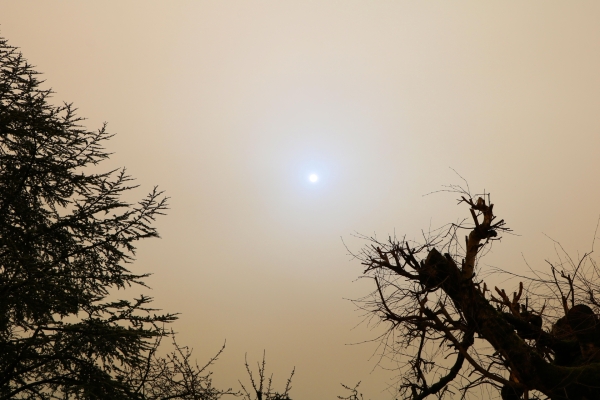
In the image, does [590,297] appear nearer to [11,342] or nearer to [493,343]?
[493,343]

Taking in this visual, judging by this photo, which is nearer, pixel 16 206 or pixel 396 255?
pixel 396 255

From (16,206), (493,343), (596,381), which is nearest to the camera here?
(596,381)

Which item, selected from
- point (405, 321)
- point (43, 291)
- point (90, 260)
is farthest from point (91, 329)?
point (405, 321)

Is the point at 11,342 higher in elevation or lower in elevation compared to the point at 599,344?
higher

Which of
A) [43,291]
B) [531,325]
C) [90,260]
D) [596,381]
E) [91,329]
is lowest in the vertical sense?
[596,381]

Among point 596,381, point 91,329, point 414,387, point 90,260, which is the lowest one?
point 596,381

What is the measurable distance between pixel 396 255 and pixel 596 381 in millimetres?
2906

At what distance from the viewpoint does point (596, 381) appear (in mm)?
6023

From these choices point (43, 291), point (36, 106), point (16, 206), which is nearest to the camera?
point (43, 291)

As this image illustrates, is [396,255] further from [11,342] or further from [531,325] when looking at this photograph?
[11,342]

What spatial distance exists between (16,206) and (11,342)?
8.34 feet

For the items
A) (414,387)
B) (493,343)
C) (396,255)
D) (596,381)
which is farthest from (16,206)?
(596,381)

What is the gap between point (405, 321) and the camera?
6887 mm

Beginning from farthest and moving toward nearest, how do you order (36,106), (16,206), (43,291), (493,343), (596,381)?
(36,106) → (16,206) → (43,291) → (493,343) → (596,381)
